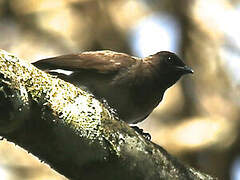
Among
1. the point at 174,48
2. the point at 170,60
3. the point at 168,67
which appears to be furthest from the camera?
the point at 174,48

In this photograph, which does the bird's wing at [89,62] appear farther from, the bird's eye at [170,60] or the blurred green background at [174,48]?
the blurred green background at [174,48]

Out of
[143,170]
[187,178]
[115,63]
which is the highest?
[115,63]

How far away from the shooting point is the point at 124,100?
520 centimetres

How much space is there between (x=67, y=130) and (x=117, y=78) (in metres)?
2.41

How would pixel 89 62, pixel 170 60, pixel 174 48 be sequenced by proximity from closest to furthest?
pixel 89 62, pixel 170 60, pixel 174 48

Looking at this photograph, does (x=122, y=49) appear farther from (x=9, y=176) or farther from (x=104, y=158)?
(x=104, y=158)

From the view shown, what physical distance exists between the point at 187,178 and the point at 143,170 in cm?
45

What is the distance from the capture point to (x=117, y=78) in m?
5.36

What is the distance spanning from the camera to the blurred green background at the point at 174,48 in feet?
28.9

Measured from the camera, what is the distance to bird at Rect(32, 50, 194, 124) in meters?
5.19

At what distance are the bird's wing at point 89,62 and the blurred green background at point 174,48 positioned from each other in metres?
3.43

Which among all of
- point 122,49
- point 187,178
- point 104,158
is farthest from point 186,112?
point 104,158

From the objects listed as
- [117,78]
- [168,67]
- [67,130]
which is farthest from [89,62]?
[67,130]

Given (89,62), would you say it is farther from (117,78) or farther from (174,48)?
(174,48)
